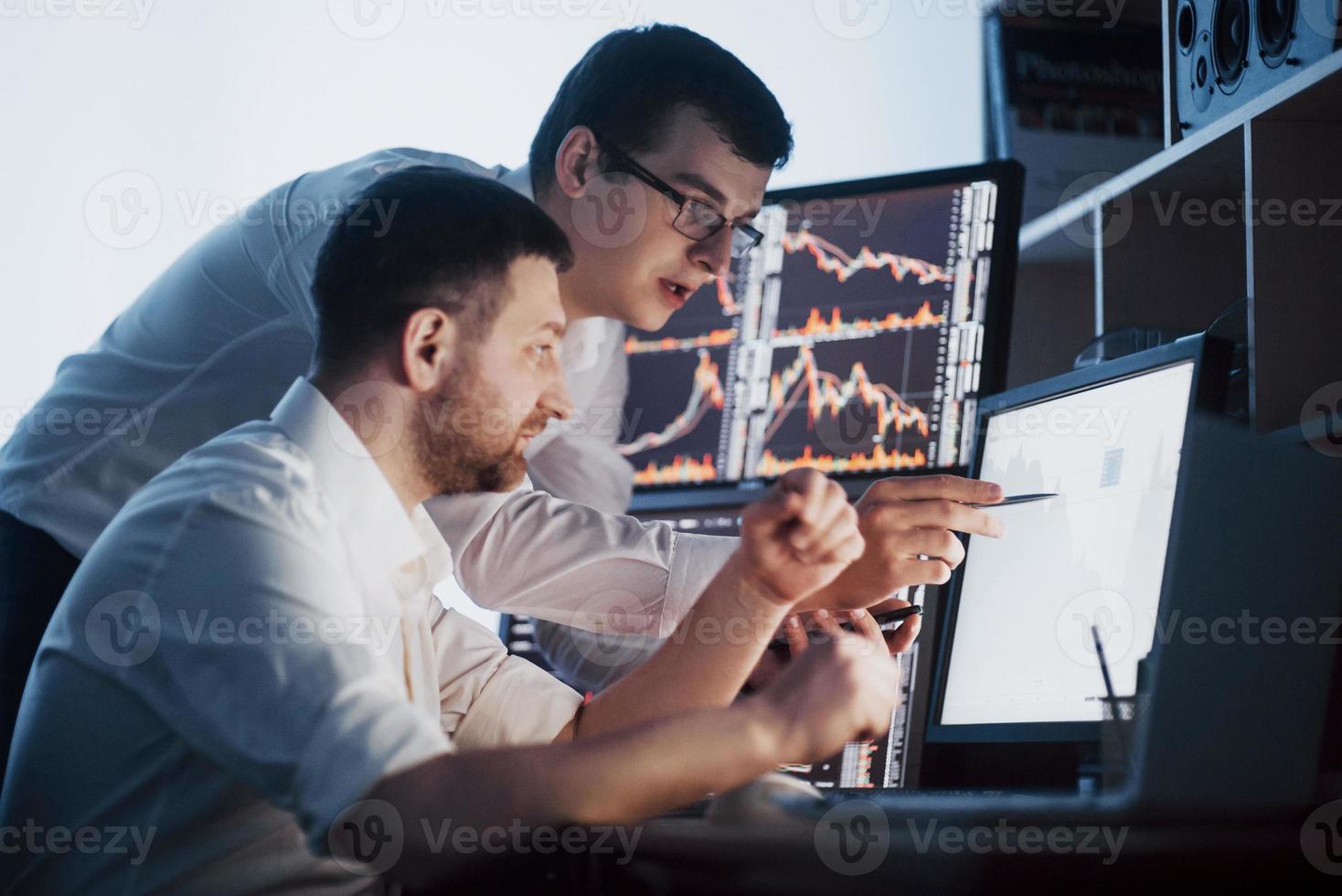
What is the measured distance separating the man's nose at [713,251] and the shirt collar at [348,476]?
0.62 meters

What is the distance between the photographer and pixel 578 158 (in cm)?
143

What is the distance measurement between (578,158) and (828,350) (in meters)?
0.53

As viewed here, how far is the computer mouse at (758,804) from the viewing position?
771mm

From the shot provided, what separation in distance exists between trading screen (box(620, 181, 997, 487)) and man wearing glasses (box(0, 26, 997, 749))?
325 mm

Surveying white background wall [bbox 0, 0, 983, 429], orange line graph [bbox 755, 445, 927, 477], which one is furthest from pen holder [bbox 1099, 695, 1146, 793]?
white background wall [bbox 0, 0, 983, 429]

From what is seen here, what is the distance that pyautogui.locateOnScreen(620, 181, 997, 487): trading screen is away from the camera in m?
1.70

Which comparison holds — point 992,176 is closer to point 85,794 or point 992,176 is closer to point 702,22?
point 702,22

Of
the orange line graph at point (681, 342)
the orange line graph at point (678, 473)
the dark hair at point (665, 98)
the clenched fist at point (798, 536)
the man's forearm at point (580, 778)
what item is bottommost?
the man's forearm at point (580, 778)

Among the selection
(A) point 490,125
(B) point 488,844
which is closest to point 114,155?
(A) point 490,125

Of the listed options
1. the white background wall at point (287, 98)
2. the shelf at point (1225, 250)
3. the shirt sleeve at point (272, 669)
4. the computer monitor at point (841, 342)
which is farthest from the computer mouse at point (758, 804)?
the white background wall at point (287, 98)

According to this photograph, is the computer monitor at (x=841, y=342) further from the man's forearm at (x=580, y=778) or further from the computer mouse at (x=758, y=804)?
the man's forearm at (x=580, y=778)

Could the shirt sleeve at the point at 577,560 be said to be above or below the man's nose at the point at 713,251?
below

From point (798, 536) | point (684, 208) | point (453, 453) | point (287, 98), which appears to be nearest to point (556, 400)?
point (453, 453)

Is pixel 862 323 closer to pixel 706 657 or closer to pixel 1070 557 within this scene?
pixel 1070 557
